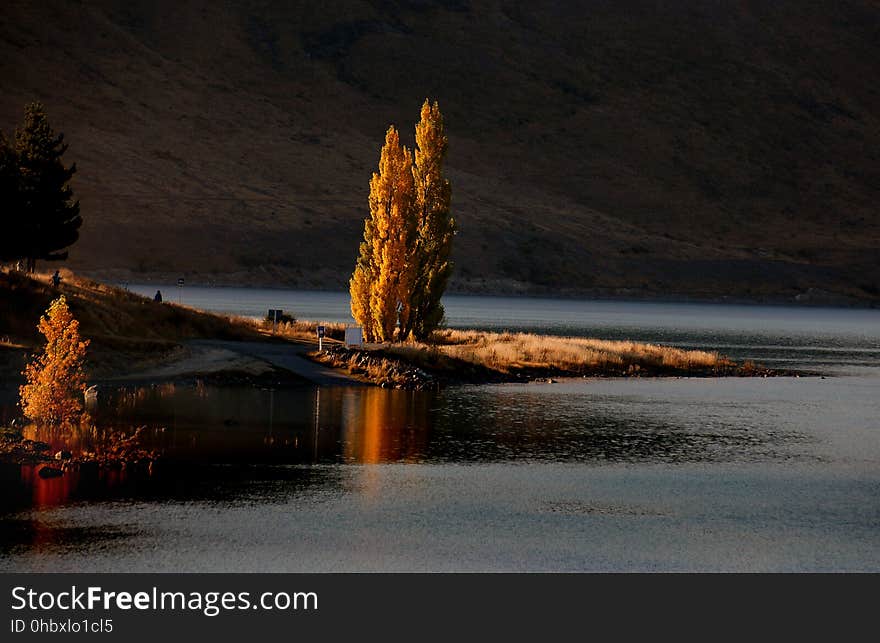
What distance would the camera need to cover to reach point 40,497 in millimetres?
25781

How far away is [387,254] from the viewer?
62.2m

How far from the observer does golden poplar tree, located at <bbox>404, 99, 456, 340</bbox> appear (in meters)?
63.2

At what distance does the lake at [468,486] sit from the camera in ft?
72.3

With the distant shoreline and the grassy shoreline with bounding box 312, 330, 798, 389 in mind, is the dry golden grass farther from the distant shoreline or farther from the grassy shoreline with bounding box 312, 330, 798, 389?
the distant shoreline

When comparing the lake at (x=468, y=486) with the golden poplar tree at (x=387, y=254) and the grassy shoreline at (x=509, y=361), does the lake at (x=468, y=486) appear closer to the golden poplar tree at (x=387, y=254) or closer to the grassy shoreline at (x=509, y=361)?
the grassy shoreline at (x=509, y=361)

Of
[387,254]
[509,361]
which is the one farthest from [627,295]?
[509,361]

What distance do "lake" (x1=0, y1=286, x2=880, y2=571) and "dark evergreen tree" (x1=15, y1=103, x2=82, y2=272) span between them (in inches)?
1278

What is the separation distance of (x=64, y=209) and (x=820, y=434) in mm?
50295

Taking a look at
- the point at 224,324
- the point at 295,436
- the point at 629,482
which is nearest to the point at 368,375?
the point at 224,324

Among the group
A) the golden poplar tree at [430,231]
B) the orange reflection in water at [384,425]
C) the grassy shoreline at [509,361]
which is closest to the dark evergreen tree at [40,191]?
the golden poplar tree at [430,231]

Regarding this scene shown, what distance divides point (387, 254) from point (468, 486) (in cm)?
3448

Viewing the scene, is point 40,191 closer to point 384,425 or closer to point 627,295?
point 384,425
